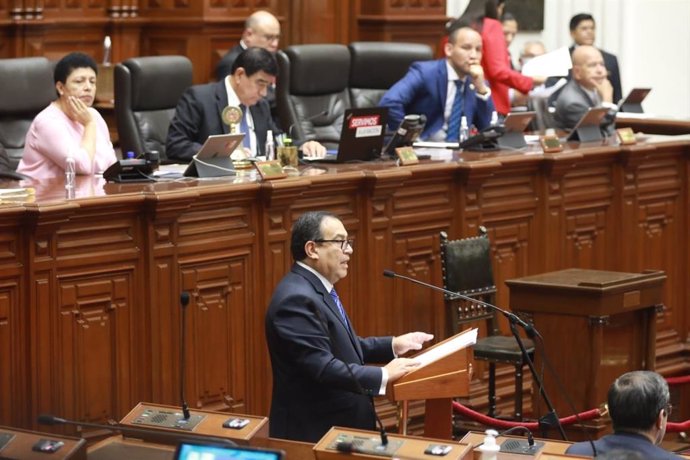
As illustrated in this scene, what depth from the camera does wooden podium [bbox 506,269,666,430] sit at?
622 cm

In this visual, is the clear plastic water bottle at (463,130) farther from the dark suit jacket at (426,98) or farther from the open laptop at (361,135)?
the open laptop at (361,135)

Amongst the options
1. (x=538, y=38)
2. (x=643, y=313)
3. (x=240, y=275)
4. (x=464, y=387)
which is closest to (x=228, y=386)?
(x=240, y=275)

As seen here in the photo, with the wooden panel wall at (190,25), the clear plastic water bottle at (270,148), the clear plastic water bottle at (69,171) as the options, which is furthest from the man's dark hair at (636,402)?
the wooden panel wall at (190,25)

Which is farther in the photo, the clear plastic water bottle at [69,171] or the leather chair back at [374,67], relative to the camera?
the leather chair back at [374,67]

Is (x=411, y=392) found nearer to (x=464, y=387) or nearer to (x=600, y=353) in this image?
(x=464, y=387)

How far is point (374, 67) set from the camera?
897cm

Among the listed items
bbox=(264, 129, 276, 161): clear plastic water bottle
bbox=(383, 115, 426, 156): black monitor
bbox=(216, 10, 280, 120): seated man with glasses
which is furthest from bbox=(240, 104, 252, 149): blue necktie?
bbox=(216, 10, 280, 120): seated man with glasses

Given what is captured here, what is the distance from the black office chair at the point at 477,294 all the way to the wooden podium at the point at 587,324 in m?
0.11

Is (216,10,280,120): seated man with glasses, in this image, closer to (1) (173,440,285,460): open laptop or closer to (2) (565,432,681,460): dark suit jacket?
(2) (565,432,681,460): dark suit jacket

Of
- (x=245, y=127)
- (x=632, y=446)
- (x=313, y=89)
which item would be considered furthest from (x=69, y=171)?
(x=313, y=89)

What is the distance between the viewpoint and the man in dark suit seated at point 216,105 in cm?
703

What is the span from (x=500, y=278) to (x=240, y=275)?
5.03 feet

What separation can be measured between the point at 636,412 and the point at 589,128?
13.5 ft

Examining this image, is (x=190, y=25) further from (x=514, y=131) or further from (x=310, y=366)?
(x=310, y=366)
